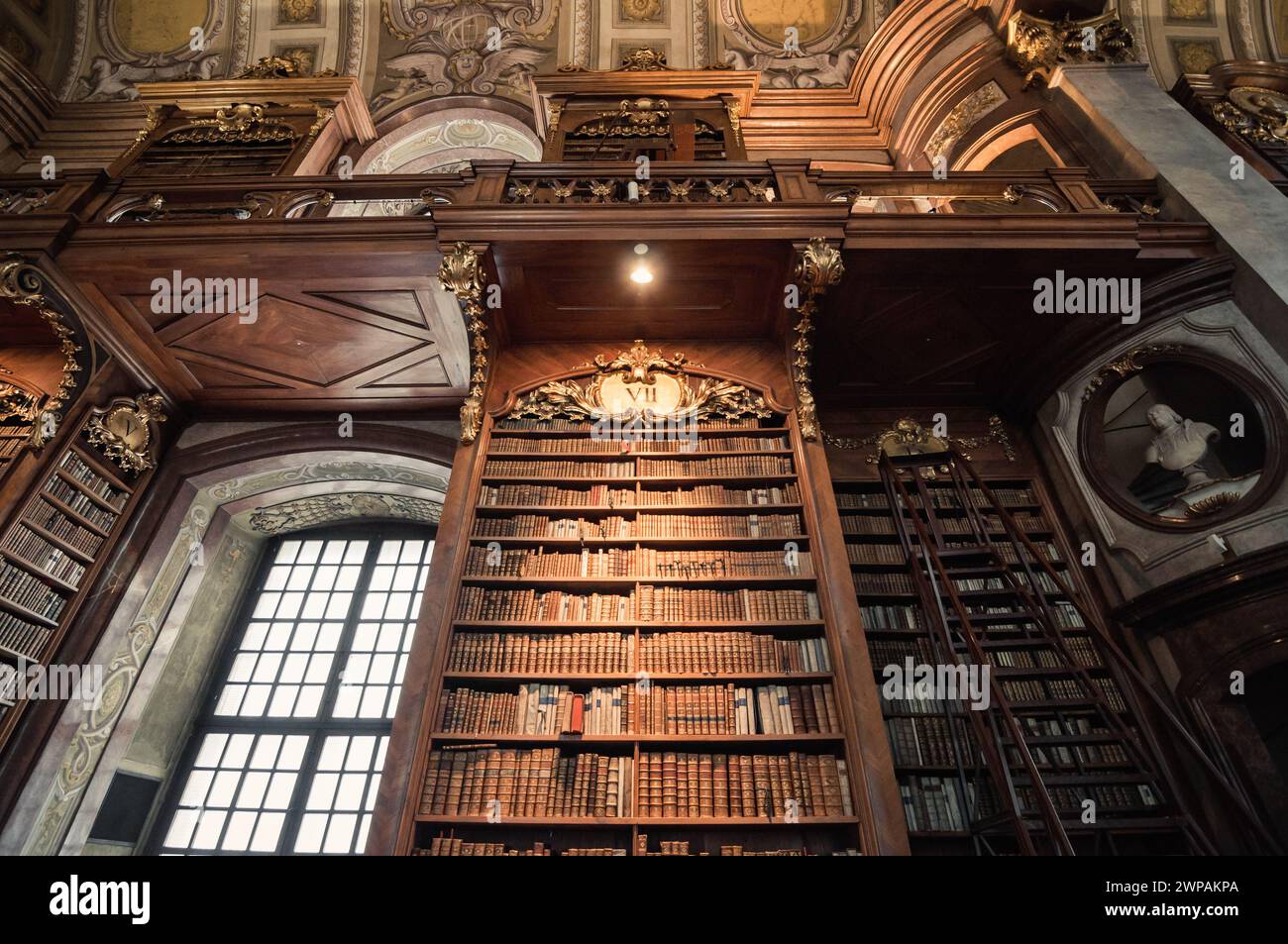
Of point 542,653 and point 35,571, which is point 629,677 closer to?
point 542,653

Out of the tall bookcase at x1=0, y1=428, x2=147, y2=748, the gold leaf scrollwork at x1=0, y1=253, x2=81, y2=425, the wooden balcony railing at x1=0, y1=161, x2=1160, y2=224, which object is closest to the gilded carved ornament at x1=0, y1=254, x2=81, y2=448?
the gold leaf scrollwork at x1=0, y1=253, x2=81, y2=425

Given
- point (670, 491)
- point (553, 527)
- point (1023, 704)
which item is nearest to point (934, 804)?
point (1023, 704)

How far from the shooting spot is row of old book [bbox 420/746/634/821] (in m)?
2.67

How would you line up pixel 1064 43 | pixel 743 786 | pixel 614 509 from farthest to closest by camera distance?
pixel 1064 43, pixel 614 509, pixel 743 786

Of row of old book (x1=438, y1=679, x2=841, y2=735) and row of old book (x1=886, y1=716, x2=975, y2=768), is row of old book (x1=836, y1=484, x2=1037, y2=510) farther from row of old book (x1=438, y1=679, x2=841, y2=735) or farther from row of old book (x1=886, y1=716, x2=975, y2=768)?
row of old book (x1=438, y1=679, x2=841, y2=735)

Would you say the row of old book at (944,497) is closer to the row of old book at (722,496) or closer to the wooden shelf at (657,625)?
the row of old book at (722,496)

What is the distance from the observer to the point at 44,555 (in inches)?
155

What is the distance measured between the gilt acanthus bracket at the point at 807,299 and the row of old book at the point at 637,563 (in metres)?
0.83

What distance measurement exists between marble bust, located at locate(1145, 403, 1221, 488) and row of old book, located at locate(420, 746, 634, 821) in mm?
3549

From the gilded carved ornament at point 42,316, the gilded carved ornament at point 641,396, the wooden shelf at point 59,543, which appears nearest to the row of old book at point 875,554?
the gilded carved ornament at point 641,396

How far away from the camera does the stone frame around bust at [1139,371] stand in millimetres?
3502

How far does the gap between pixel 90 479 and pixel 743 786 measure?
4.51 metres

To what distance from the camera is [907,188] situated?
14.5 ft
